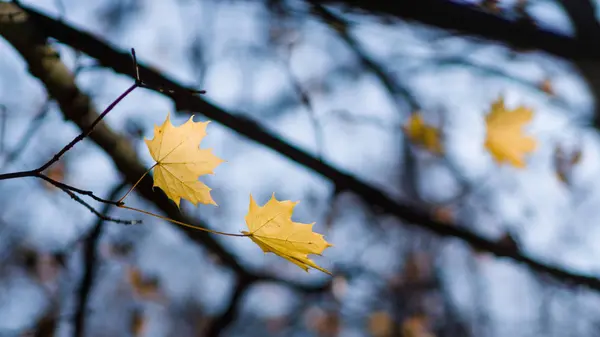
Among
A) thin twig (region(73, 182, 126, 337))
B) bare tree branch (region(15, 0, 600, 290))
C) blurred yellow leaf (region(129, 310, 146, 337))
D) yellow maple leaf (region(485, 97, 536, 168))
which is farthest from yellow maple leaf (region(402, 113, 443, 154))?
blurred yellow leaf (region(129, 310, 146, 337))

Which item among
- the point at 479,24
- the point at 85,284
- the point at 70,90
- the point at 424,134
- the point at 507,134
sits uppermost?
the point at 479,24

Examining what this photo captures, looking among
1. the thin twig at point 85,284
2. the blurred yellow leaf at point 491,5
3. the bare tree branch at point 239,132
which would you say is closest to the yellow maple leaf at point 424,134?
the bare tree branch at point 239,132

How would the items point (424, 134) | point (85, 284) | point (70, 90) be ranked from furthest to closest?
1. point (424, 134)
2. point (85, 284)
3. point (70, 90)

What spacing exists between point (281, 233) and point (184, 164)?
0.47 feet

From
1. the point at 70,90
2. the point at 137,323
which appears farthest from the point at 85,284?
the point at 137,323

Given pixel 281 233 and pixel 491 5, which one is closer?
pixel 281 233

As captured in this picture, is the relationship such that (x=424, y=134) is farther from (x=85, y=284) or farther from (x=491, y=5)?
(x=85, y=284)

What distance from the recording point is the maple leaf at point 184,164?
0.57 m

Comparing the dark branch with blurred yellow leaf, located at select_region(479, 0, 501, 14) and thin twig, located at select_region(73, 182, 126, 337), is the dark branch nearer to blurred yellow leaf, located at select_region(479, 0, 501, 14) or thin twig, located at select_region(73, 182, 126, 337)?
blurred yellow leaf, located at select_region(479, 0, 501, 14)

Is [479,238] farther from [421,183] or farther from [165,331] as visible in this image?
[165,331]

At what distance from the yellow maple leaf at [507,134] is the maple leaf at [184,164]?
810 millimetres

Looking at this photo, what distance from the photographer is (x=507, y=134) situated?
120cm

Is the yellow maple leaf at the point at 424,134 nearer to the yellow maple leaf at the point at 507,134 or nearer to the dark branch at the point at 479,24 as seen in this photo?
the yellow maple leaf at the point at 507,134

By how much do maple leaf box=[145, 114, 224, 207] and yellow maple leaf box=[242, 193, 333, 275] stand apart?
63 mm
